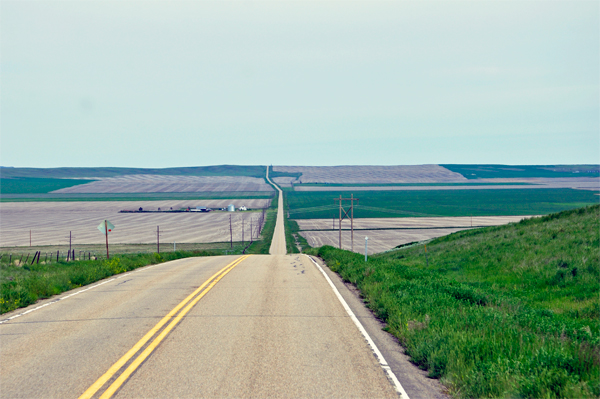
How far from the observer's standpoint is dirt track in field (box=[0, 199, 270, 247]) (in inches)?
3214

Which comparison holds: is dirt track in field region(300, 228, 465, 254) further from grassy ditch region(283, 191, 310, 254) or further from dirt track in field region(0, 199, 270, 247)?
dirt track in field region(0, 199, 270, 247)

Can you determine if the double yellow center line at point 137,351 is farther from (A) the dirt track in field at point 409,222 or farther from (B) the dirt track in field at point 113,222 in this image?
(A) the dirt track in field at point 409,222

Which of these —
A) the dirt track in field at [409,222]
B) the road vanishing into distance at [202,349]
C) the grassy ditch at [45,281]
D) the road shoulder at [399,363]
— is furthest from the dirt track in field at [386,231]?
the road shoulder at [399,363]

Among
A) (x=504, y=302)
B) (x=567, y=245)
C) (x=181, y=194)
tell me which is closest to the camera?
(x=504, y=302)

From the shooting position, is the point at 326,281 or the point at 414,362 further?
the point at 326,281

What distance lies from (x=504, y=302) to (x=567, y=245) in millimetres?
10501

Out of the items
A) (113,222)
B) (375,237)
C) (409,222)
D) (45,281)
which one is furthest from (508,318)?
(113,222)

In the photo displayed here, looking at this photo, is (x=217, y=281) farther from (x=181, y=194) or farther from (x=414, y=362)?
(x=181, y=194)

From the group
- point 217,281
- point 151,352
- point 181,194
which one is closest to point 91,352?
point 151,352

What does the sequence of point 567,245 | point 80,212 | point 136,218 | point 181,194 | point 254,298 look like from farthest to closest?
point 181,194
point 80,212
point 136,218
point 567,245
point 254,298

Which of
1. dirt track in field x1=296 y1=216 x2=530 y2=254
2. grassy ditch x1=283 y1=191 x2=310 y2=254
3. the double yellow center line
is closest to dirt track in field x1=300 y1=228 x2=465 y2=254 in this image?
dirt track in field x1=296 y1=216 x2=530 y2=254

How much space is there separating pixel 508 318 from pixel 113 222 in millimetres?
111446

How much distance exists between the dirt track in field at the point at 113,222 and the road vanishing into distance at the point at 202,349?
222 feet

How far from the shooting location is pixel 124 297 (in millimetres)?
13328
